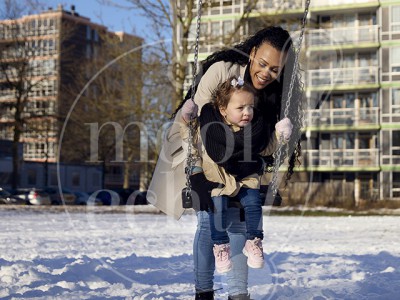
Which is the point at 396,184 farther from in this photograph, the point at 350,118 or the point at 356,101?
the point at 356,101

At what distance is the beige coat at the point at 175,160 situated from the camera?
3.40 m

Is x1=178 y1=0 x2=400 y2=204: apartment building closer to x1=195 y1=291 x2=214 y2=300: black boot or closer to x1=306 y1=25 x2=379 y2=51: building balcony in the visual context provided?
x1=306 y1=25 x2=379 y2=51: building balcony

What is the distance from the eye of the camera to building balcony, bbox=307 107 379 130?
30859 mm

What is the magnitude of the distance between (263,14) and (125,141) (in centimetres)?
916

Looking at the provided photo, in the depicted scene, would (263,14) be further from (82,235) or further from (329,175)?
(329,175)

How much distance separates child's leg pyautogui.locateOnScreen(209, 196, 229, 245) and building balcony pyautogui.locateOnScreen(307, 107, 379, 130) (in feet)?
91.8

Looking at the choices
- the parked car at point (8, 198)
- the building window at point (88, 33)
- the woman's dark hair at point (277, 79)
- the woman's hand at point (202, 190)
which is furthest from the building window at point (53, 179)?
the woman's hand at point (202, 190)

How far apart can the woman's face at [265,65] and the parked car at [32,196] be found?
23735 mm

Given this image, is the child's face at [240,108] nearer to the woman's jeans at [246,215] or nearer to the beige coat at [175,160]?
the beige coat at [175,160]

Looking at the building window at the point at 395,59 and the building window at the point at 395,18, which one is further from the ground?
the building window at the point at 395,18

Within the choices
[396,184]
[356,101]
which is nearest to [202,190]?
[396,184]

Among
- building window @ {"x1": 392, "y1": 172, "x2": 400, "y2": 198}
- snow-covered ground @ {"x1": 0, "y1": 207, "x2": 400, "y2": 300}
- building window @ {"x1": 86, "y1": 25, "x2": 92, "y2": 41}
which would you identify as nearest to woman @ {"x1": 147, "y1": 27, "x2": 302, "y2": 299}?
snow-covered ground @ {"x1": 0, "y1": 207, "x2": 400, "y2": 300}

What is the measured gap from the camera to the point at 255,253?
125 inches

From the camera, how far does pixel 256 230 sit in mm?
3209
